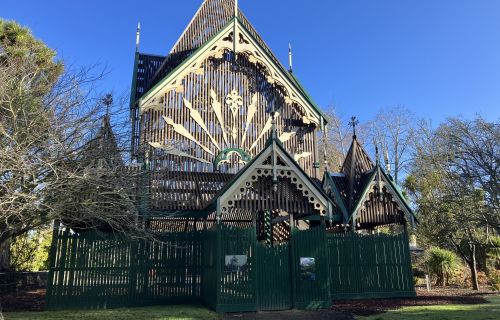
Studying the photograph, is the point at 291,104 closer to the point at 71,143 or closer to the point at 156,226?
the point at 156,226

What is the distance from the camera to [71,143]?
10891mm

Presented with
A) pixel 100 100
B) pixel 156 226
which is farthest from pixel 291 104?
pixel 100 100

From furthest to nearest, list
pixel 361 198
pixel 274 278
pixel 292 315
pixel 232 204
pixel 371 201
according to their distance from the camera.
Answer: pixel 371 201 → pixel 361 198 → pixel 274 278 → pixel 232 204 → pixel 292 315

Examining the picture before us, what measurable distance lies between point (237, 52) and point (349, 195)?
7.99m

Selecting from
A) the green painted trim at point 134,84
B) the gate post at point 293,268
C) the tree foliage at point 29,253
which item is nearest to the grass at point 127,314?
the gate post at point 293,268

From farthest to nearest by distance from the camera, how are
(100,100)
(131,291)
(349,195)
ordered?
(349,195)
(131,291)
(100,100)

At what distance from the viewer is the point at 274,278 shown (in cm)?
1354

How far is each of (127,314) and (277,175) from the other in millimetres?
6037

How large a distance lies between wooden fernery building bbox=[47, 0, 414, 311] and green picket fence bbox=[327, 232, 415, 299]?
0.04 metres

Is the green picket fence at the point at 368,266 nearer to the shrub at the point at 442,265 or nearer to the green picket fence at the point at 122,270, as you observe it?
the green picket fence at the point at 122,270

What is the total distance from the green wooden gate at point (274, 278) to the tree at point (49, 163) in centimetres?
420

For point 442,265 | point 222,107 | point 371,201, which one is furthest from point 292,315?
point 442,265

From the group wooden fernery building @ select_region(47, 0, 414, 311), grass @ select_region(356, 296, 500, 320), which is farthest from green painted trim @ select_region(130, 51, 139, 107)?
grass @ select_region(356, 296, 500, 320)

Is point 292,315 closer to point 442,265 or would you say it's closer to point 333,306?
point 333,306
